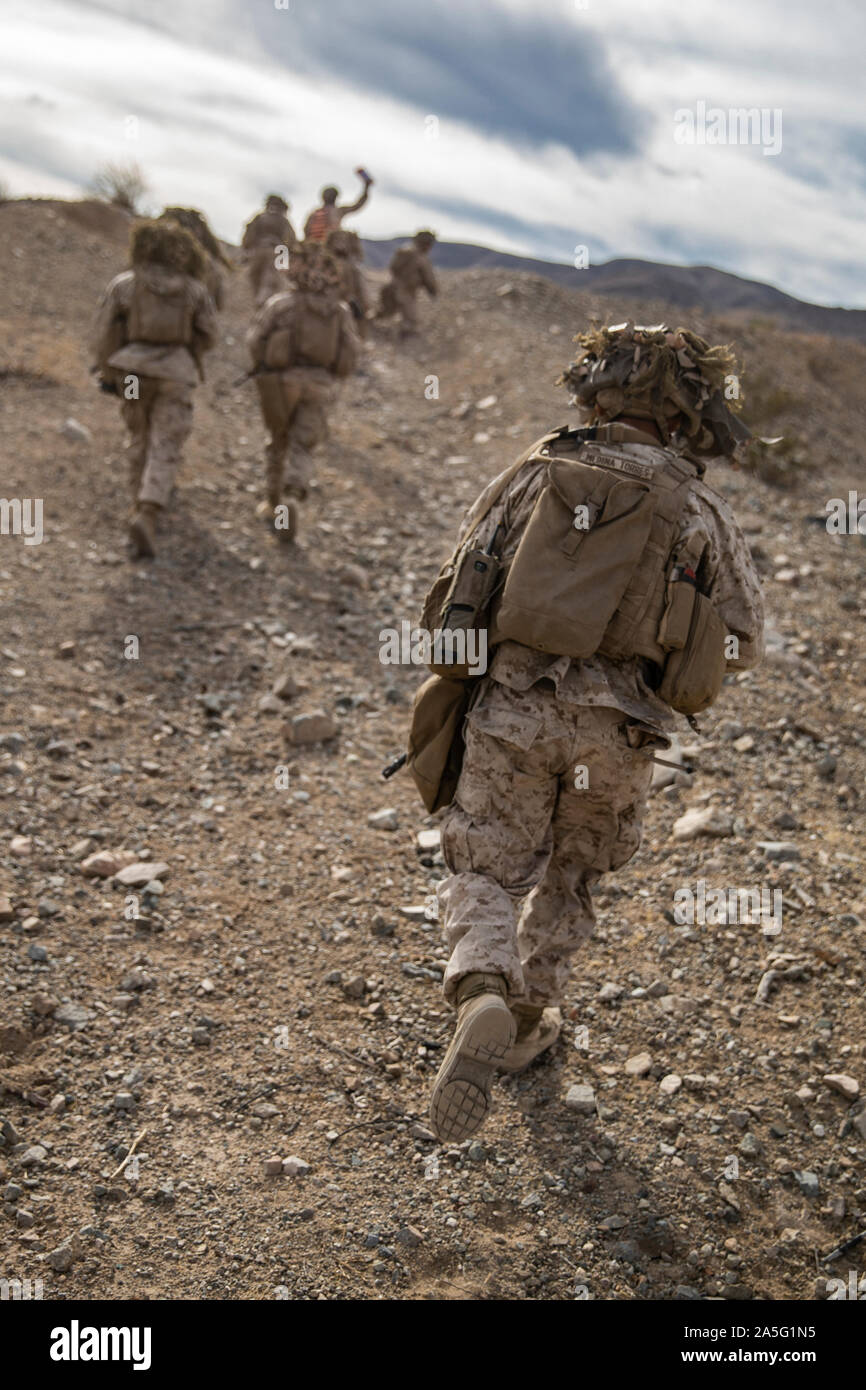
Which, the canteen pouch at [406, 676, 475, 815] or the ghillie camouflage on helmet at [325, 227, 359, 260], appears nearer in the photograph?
the canteen pouch at [406, 676, 475, 815]

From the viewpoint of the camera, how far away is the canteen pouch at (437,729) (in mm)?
2916

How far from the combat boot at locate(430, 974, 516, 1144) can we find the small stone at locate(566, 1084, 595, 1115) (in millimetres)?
897

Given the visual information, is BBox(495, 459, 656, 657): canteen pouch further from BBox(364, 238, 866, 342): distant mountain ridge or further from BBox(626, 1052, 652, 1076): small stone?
BBox(364, 238, 866, 342): distant mountain ridge

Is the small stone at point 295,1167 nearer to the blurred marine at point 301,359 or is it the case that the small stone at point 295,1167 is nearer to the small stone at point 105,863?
the small stone at point 105,863

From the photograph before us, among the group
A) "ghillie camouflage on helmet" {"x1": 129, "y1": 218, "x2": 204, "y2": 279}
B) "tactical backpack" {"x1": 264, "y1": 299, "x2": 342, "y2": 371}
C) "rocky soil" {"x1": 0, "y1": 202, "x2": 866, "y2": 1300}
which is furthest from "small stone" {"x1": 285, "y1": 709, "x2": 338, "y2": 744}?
"ghillie camouflage on helmet" {"x1": 129, "y1": 218, "x2": 204, "y2": 279}

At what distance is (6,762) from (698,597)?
3.15 metres

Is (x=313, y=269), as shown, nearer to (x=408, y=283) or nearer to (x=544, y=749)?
(x=544, y=749)

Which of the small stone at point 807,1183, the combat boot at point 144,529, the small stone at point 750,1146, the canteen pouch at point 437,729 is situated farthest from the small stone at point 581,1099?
the combat boot at point 144,529

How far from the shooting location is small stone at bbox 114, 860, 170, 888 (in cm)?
399

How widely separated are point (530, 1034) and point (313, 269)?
19.2 feet

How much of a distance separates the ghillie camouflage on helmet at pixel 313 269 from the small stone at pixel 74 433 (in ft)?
7.24

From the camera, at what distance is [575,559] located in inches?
104

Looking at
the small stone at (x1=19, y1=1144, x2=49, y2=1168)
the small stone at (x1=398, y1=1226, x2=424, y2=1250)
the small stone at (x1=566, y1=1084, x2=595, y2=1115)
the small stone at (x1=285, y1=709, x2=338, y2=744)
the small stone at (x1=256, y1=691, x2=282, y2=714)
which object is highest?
the small stone at (x1=256, y1=691, x2=282, y2=714)

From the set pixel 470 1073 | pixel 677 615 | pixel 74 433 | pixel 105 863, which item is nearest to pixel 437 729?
pixel 677 615
